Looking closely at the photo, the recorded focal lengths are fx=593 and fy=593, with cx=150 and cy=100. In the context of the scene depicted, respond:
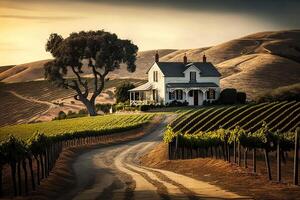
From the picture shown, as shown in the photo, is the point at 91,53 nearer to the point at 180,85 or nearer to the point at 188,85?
the point at 180,85

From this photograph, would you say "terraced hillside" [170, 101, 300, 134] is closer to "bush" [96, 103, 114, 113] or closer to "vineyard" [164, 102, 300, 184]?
"vineyard" [164, 102, 300, 184]

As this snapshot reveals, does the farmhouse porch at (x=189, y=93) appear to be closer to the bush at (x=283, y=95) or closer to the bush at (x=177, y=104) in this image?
the bush at (x=177, y=104)

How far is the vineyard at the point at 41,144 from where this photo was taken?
30.8 m

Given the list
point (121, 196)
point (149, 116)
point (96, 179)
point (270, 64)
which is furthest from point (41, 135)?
point (270, 64)

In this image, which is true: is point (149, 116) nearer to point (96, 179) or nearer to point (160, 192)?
point (96, 179)

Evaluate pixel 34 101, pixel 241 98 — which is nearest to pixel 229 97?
pixel 241 98

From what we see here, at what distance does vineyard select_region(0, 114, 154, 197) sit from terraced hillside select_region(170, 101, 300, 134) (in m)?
7.40

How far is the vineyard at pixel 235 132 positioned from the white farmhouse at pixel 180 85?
12.6m

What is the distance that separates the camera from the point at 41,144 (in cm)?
3862

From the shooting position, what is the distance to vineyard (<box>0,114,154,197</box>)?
3075cm

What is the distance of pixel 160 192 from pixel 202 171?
1253 cm

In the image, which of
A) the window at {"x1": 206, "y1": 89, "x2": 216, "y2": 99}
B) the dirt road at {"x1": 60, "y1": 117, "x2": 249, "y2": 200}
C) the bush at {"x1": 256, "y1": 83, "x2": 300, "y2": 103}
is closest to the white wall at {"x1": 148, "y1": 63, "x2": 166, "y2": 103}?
the window at {"x1": 206, "y1": 89, "x2": 216, "y2": 99}

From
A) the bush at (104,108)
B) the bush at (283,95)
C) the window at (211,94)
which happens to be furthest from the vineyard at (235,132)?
the bush at (104,108)

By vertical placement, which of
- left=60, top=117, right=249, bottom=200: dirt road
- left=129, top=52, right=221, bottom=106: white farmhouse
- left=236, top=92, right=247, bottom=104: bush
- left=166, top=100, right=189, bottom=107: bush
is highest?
left=129, top=52, right=221, bottom=106: white farmhouse
